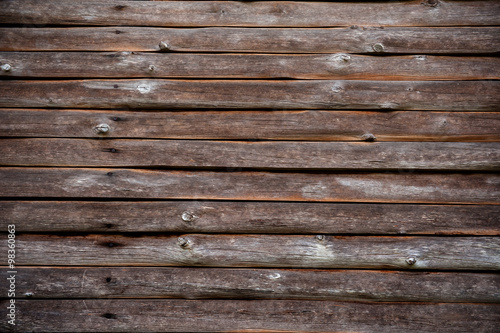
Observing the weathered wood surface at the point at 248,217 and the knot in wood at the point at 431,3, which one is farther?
the knot in wood at the point at 431,3

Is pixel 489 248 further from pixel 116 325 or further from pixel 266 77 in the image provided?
pixel 116 325

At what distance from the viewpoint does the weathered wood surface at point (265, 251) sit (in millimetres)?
1588

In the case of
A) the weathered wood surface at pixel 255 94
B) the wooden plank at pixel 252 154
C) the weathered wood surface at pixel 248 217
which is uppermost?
the weathered wood surface at pixel 255 94

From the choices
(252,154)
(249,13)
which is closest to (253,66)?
(249,13)

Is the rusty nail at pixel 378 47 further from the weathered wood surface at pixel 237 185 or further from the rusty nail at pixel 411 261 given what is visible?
the rusty nail at pixel 411 261

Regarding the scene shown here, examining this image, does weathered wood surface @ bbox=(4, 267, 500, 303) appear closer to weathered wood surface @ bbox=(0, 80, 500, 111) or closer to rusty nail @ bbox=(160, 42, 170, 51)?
weathered wood surface @ bbox=(0, 80, 500, 111)

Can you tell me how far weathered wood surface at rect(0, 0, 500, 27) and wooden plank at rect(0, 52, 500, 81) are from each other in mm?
201

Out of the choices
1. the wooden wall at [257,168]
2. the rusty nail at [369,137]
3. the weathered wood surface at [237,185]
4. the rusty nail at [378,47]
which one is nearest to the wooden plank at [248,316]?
the wooden wall at [257,168]

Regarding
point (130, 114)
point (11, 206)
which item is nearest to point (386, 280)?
point (130, 114)

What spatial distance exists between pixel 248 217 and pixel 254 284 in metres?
0.34

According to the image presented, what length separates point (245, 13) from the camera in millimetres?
1742

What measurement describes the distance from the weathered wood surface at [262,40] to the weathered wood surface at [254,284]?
120 cm

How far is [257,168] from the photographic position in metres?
1.64

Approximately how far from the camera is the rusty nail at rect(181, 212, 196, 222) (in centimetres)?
160
